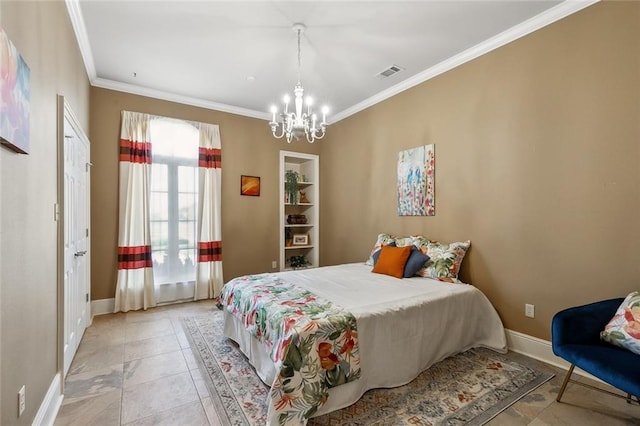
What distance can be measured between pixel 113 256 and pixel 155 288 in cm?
69

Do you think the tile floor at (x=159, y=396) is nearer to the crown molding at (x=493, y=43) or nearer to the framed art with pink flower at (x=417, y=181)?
the framed art with pink flower at (x=417, y=181)

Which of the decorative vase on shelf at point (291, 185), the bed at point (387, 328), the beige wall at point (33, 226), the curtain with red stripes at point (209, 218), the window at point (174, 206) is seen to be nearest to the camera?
the beige wall at point (33, 226)

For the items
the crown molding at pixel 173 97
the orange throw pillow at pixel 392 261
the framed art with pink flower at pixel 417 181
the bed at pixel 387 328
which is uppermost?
the crown molding at pixel 173 97

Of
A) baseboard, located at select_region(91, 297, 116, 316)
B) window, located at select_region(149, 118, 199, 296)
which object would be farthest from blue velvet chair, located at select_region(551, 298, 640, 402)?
baseboard, located at select_region(91, 297, 116, 316)

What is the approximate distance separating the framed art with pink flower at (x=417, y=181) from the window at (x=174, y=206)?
2.99 m

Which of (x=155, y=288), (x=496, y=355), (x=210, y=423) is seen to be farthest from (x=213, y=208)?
(x=496, y=355)

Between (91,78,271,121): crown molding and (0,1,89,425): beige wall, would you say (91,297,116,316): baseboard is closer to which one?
(0,1,89,425): beige wall

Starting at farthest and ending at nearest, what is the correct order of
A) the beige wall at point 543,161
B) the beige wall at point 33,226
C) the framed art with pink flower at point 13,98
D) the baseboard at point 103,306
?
the baseboard at point 103,306 < the beige wall at point 543,161 < the beige wall at point 33,226 < the framed art with pink flower at point 13,98

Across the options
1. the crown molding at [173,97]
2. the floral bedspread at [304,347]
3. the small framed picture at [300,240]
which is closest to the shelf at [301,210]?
the small framed picture at [300,240]

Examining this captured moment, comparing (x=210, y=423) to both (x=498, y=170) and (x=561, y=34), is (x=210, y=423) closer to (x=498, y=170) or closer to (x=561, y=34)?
(x=498, y=170)

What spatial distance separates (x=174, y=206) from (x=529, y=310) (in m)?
4.43

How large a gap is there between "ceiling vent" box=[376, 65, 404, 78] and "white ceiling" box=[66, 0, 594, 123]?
0.08m

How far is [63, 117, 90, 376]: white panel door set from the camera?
2441 mm

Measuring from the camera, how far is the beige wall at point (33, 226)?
4.30ft
